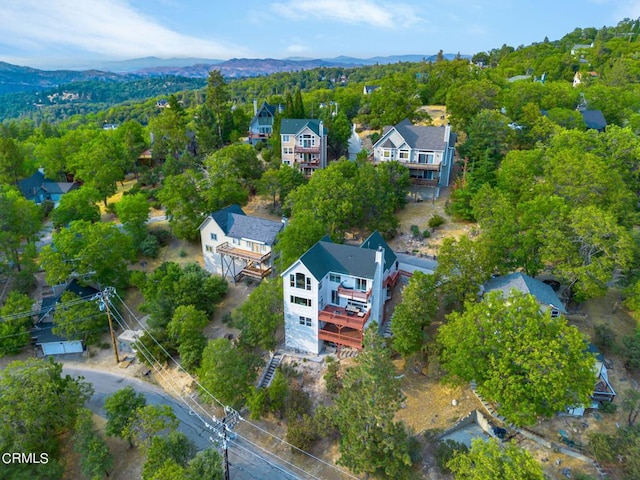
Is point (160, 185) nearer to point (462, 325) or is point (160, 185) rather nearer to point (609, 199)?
point (462, 325)

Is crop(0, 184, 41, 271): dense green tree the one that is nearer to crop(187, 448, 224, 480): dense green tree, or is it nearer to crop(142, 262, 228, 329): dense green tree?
crop(142, 262, 228, 329): dense green tree

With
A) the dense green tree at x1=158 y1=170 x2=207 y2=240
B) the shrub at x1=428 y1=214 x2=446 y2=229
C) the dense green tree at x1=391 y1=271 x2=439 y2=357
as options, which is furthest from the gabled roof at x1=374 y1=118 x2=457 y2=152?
the dense green tree at x1=391 y1=271 x2=439 y2=357

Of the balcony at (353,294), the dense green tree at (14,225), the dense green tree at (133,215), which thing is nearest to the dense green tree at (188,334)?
the balcony at (353,294)

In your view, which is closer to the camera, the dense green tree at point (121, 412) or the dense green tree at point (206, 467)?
the dense green tree at point (206, 467)

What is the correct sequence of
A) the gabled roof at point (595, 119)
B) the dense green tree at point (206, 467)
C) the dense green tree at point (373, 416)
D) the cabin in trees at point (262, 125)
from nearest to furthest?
the dense green tree at point (373, 416), the dense green tree at point (206, 467), the gabled roof at point (595, 119), the cabin in trees at point (262, 125)

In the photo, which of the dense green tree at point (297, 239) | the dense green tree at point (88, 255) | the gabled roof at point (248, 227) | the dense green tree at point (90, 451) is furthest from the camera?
the gabled roof at point (248, 227)

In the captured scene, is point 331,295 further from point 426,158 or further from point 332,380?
point 426,158

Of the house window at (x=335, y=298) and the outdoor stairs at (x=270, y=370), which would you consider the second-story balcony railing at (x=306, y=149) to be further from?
the outdoor stairs at (x=270, y=370)

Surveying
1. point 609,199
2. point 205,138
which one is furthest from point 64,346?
point 609,199
